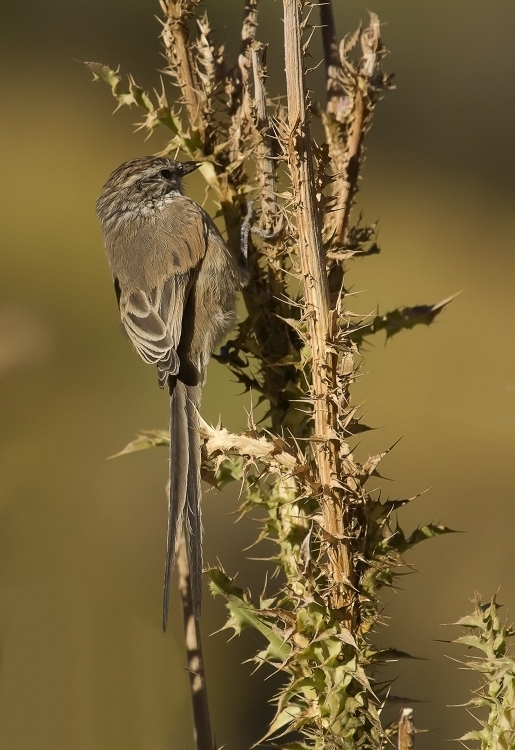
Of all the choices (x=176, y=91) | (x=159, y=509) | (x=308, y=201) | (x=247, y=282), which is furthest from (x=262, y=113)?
(x=176, y=91)

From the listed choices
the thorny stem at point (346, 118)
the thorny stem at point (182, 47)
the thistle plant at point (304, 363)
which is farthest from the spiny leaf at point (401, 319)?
the thorny stem at point (182, 47)

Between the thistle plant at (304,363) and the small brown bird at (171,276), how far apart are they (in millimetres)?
329

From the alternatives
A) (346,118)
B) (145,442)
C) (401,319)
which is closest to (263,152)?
(346,118)

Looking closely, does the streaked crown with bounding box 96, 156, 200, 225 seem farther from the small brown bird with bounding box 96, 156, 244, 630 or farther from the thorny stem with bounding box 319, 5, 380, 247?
the thorny stem with bounding box 319, 5, 380, 247

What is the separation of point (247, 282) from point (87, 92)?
2154mm

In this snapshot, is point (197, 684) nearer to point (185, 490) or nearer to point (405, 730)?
point (185, 490)

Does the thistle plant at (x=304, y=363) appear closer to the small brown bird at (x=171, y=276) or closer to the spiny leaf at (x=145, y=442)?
the spiny leaf at (x=145, y=442)

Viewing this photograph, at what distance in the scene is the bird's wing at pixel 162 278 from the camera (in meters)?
2.01

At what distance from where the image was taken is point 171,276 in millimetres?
2168

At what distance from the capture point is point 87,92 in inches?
132

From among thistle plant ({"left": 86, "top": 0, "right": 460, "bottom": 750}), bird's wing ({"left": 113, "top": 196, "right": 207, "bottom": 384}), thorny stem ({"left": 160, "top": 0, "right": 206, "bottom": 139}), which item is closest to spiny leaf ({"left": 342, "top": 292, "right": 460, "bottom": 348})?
thistle plant ({"left": 86, "top": 0, "right": 460, "bottom": 750})

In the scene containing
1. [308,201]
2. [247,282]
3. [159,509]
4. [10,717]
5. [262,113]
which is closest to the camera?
[308,201]

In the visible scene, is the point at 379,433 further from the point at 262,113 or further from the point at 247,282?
the point at 262,113

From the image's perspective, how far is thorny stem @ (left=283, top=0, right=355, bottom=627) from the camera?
106 centimetres
